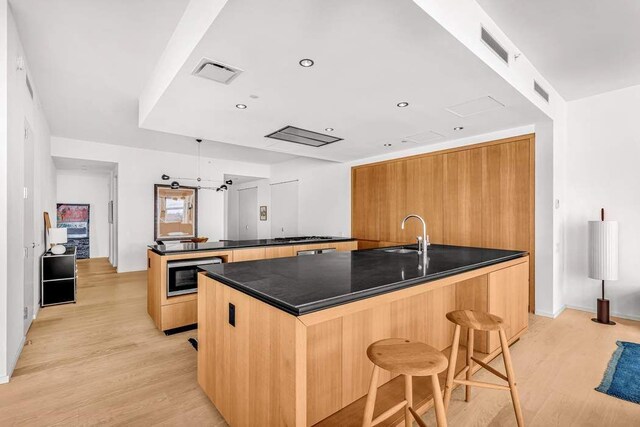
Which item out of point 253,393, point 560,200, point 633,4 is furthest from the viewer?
point 560,200

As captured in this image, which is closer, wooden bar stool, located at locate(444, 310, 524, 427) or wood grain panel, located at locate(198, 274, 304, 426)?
wood grain panel, located at locate(198, 274, 304, 426)

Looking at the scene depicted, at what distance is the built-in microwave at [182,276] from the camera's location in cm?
321

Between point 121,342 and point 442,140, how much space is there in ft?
16.0

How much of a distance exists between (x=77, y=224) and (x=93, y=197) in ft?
2.90

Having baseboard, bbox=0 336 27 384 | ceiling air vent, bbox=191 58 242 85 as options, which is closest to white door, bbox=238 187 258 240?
baseboard, bbox=0 336 27 384

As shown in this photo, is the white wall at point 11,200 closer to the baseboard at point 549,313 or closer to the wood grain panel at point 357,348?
the wood grain panel at point 357,348

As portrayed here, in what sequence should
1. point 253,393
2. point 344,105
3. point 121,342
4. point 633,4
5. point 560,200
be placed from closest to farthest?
point 253,393 < point 633,4 < point 121,342 < point 344,105 < point 560,200

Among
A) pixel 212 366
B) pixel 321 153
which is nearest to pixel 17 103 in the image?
pixel 212 366

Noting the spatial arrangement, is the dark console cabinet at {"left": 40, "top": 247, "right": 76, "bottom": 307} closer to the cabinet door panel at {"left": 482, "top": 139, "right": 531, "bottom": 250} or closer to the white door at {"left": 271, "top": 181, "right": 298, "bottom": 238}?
the white door at {"left": 271, "top": 181, "right": 298, "bottom": 238}

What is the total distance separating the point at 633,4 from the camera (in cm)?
231

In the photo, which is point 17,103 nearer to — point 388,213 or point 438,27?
point 438,27

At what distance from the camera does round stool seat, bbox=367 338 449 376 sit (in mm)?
1229

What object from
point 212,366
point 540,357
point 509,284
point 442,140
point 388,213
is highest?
point 442,140

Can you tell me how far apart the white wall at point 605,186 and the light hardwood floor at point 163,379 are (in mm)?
450
